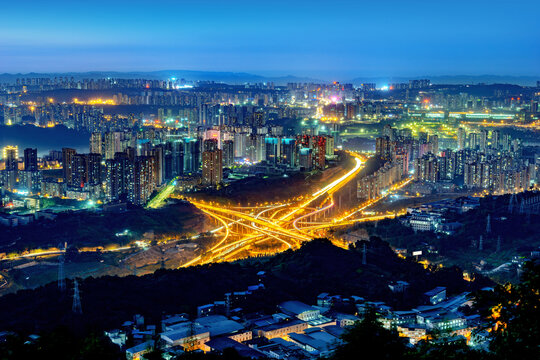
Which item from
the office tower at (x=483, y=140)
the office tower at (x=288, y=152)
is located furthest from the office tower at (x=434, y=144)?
the office tower at (x=288, y=152)

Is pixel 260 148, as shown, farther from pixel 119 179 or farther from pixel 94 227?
pixel 94 227

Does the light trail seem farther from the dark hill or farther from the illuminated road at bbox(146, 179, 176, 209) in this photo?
the dark hill

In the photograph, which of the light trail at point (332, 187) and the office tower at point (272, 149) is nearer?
the light trail at point (332, 187)

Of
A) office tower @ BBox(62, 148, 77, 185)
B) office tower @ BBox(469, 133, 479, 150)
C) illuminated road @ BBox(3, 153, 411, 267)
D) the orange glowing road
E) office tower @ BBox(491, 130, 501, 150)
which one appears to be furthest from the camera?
office tower @ BBox(469, 133, 479, 150)

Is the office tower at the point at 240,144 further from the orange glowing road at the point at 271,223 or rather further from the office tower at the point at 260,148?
the orange glowing road at the point at 271,223

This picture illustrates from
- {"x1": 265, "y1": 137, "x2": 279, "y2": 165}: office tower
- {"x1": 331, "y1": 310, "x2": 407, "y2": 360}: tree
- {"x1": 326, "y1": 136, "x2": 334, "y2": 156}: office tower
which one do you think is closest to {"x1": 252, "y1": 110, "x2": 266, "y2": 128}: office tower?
{"x1": 326, "y1": 136, "x2": 334, "y2": 156}: office tower

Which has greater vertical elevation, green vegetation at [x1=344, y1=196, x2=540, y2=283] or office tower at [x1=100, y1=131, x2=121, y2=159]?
office tower at [x1=100, y1=131, x2=121, y2=159]

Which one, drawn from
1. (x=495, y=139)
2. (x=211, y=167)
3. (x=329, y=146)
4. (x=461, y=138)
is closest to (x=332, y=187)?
(x=211, y=167)
